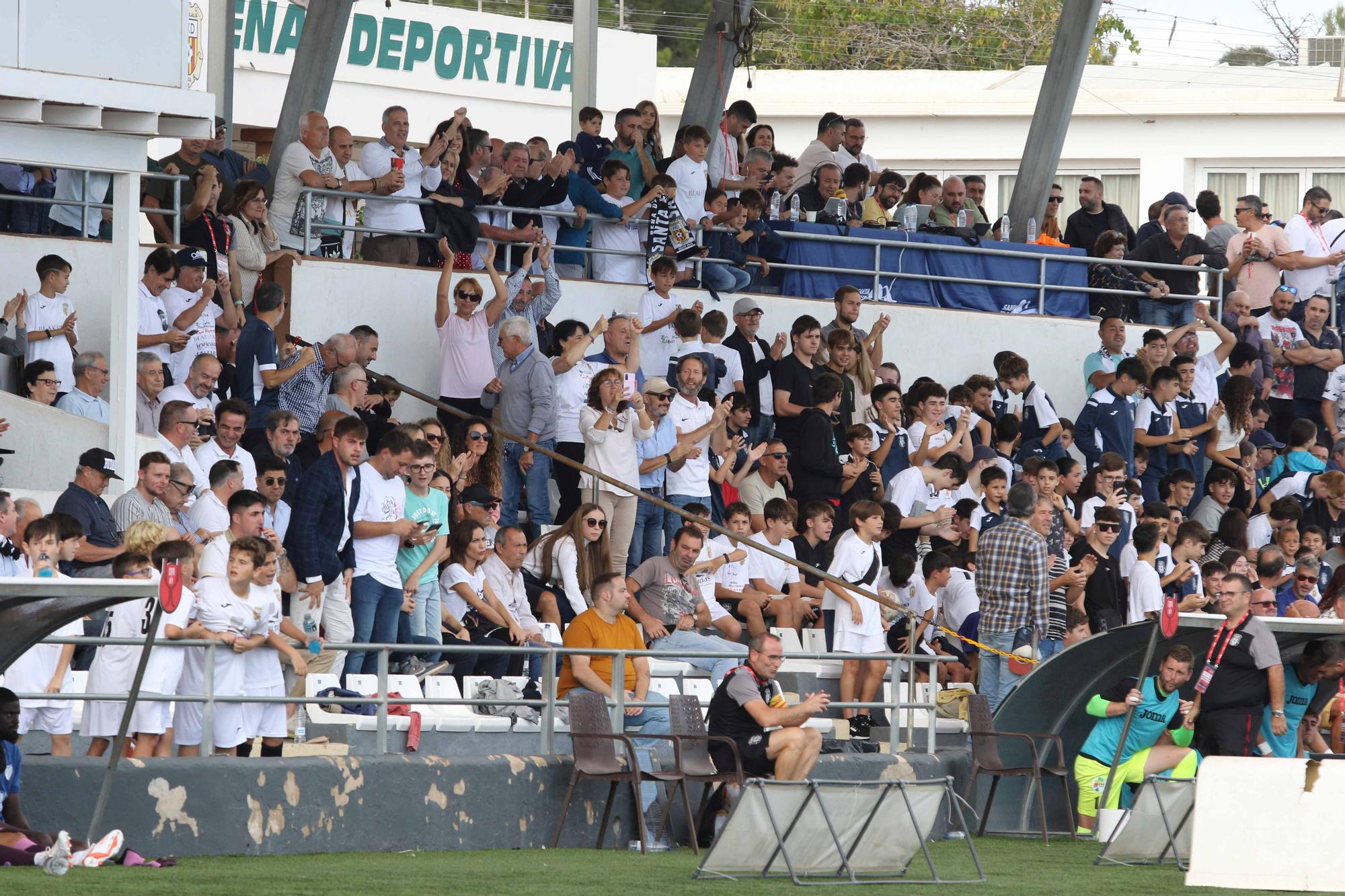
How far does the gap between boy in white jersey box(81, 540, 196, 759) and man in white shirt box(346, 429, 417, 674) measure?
69.8 inches

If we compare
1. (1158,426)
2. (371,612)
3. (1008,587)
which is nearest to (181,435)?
(371,612)

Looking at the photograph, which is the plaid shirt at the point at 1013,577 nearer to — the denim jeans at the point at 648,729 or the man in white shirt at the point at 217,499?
the denim jeans at the point at 648,729

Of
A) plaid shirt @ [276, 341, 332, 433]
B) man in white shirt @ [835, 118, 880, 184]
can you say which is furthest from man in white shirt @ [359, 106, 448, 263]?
man in white shirt @ [835, 118, 880, 184]

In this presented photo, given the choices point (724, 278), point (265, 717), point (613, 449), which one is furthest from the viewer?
point (724, 278)

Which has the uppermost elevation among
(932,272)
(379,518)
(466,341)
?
(932,272)

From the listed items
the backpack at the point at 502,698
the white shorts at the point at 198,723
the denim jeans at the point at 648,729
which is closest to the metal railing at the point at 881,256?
the backpack at the point at 502,698

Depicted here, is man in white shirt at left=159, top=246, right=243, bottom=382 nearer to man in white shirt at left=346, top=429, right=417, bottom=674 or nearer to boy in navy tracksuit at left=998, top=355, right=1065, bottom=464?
man in white shirt at left=346, top=429, right=417, bottom=674

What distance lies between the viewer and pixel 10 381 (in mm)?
15234

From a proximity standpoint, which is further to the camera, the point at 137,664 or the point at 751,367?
the point at 751,367

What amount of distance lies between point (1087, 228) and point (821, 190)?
145 inches

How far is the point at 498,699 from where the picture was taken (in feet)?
40.5

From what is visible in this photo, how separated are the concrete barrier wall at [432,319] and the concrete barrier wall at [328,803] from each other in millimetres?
4124

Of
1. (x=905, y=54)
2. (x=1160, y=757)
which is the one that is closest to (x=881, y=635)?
(x=1160, y=757)

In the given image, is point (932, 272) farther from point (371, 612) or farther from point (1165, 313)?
point (371, 612)
